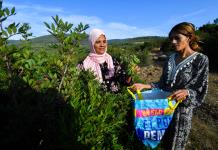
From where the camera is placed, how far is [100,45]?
545 cm

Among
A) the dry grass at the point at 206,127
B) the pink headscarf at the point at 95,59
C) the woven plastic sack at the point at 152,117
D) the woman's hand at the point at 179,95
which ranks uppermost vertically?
the pink headscarf at the point at 95,59

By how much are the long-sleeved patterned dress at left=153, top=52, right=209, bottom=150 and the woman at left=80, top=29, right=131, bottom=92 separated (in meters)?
0.73

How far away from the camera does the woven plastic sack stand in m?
3.90

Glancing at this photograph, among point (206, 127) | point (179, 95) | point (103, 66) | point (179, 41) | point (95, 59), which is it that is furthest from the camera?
point (206, 127)

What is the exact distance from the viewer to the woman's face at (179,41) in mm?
3912

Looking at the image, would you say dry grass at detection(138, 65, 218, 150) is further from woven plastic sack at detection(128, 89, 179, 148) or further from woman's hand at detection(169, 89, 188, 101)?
woman's hand at detection(169, 89, 188, 101)

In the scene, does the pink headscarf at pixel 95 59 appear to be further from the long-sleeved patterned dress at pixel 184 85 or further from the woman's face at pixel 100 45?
the long-sleeved patterned dress at pixel 184 85

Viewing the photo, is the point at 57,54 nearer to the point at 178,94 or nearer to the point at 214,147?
the point at 178,94

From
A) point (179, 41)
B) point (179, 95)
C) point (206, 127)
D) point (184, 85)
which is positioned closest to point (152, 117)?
point (179, 95)

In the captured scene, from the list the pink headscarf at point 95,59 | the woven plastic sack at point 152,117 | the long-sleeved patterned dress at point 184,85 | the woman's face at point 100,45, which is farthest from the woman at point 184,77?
the woman's face at point 100,45

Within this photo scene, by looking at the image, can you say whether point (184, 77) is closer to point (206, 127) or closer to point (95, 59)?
point (95, 59)

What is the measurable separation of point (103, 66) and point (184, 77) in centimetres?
155

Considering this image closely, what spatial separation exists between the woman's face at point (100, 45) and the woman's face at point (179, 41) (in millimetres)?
1623

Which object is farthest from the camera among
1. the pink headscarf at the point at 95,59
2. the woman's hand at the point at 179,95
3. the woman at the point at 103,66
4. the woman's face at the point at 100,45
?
the woman's face at the point at 100,45
